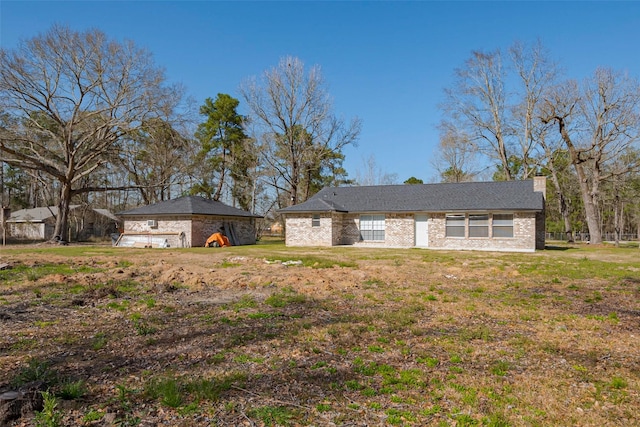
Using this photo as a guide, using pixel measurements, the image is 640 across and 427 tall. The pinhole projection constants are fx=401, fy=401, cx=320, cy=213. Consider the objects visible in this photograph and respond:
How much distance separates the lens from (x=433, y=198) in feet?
79.2

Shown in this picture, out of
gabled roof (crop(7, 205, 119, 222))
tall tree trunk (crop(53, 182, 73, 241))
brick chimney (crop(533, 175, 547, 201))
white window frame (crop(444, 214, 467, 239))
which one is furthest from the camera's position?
gabled roof (crop(7, 205, 119, 222))

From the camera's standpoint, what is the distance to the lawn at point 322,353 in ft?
11.0

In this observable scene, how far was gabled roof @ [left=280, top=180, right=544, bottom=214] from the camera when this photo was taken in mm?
21688

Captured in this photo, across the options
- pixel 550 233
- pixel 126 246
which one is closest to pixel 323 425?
pixel 126 246

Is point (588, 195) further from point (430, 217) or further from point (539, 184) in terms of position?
point (430, 217)

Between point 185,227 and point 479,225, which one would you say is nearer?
point 479,225

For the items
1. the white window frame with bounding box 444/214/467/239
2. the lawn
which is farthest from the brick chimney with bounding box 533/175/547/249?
the lawn

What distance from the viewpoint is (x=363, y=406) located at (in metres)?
3.44

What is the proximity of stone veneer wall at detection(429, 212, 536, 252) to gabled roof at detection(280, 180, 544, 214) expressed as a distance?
72 cm

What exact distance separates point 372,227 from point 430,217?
356 centimetres

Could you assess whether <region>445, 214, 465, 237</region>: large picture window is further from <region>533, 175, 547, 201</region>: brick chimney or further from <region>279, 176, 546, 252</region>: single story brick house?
<region>533, 175, 547, 201</region>: brick chimney

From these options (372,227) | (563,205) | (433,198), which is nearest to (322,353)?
(372,227)

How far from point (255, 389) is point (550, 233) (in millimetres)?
46544

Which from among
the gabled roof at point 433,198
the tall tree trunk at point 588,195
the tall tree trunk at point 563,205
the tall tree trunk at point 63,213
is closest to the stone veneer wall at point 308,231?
the gabled roof at point 433,198
